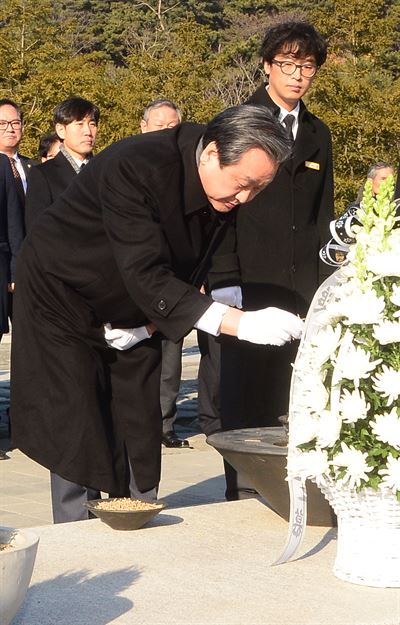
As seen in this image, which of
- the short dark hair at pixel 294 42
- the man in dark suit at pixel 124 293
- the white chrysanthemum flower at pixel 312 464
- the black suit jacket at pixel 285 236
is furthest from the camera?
the black suit jacket at pixel 285 236

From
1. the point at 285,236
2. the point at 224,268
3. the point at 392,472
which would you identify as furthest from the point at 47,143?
the point at 392,472

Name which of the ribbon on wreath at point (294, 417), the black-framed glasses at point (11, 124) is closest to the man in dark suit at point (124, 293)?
the ribbon on wreath at point (294, 417)

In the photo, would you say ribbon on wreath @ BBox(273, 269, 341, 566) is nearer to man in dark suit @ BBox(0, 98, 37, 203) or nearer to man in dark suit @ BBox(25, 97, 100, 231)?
man in dark suit @ BBox(25, 97, 100, 231)

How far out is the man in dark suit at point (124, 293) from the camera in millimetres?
3717

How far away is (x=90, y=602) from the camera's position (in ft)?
10.1

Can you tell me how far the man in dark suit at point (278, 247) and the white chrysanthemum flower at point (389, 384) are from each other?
233 centimetres

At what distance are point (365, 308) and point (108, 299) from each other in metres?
1.24

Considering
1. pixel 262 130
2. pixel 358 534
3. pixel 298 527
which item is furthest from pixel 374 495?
pixel 262 130

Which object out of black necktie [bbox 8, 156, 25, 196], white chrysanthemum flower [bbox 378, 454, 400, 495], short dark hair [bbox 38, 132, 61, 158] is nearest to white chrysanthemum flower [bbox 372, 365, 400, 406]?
white chrysanthemum flower [bbox 378, 454, 400, 495]

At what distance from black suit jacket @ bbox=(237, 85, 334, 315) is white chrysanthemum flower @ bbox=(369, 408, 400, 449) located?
243 centimetres

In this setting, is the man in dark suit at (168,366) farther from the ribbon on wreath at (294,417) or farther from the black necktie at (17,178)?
the ribbon on wreath at (294,417)

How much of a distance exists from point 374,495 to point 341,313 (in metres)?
0.50

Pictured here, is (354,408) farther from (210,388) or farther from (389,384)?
(210,388)

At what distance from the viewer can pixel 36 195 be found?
7.68 metres
